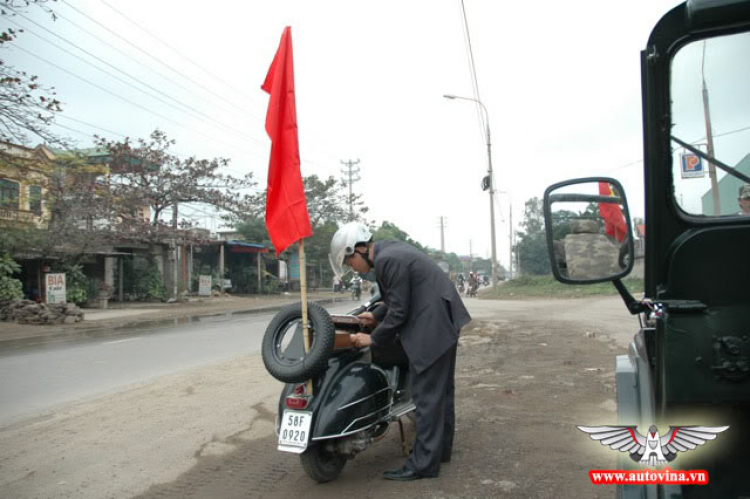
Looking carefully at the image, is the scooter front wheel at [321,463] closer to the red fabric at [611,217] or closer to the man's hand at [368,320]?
the man's hand at [368,320]

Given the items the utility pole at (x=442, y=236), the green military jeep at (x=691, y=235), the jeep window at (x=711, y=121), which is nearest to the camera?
the green military jeep at (x=691, y=235)

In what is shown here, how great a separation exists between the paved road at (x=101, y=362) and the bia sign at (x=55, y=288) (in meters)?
5.01

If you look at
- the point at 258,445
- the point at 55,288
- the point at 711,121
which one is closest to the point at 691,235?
the point at 711,121

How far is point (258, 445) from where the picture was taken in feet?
15.6

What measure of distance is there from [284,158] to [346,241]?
71cm

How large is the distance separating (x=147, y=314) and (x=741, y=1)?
2131 cm

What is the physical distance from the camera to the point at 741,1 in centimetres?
172

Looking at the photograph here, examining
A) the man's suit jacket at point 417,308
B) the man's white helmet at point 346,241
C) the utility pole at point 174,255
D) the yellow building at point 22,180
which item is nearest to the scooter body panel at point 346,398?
the man's suit jacket at point 417,308

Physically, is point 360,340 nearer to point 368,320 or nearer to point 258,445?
point 368,320

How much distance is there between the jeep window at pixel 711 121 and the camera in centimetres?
181

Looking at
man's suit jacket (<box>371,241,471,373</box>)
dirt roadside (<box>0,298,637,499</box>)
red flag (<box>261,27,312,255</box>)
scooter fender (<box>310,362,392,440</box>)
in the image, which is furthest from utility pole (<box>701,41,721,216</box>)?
red flag (<box>261,27,312,255</box>)

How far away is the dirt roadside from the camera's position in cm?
376

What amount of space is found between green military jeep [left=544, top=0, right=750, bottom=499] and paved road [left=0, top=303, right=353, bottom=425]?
6.19 meters

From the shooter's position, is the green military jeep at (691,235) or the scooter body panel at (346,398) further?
the scooter body panel at (346,398)
